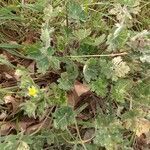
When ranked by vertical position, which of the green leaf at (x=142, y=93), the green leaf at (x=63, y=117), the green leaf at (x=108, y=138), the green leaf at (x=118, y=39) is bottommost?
the green leaf at (x=108, y=138)

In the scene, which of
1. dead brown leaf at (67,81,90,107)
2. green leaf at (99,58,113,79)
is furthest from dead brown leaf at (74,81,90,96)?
green leaf at (99,58,113,79)

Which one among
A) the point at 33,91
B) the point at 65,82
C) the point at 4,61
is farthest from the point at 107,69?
the point at 4,61

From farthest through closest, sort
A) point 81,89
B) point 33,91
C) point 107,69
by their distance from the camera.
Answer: point 81,89 < point 107,69 < point 33,91

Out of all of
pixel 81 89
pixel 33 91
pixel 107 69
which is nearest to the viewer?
pixel 33 91

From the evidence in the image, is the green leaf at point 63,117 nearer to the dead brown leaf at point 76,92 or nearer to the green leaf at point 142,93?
the dead brown leaf at point 76,92

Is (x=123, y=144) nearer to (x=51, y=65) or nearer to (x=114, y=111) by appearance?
(x=114, y=111)

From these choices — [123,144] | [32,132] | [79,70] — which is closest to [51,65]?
[79,70]

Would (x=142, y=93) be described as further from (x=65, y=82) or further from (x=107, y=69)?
(x=65, y=82)

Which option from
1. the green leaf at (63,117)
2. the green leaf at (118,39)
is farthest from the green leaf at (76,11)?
the green leaf at (63,117)
